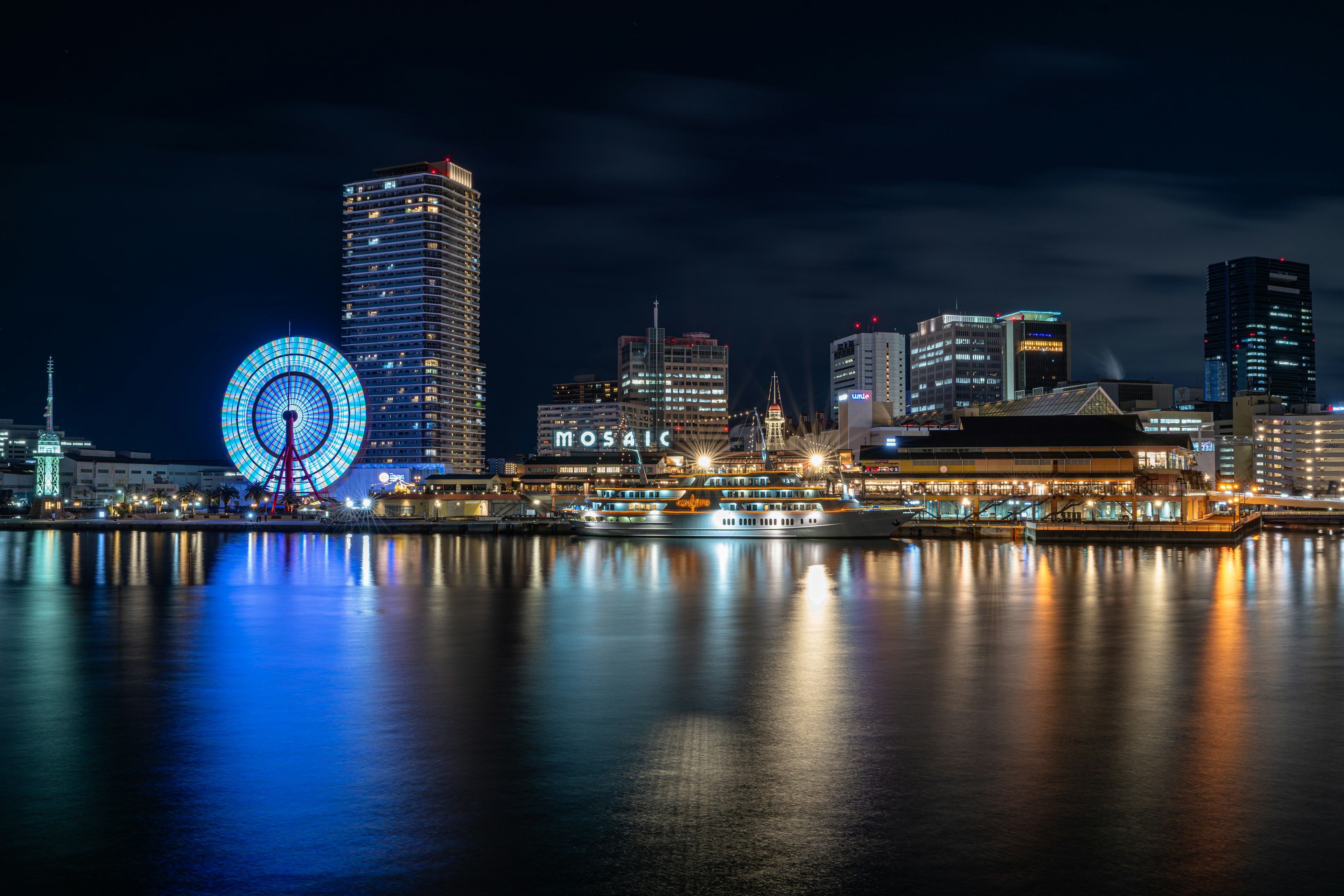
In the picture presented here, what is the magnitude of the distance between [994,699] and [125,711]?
1667 centimetres

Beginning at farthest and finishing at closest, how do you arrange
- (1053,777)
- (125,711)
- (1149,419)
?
(1149,419)
(125,711)
(1053,777)

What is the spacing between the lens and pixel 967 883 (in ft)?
34.7

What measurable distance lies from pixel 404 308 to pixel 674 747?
186838 mm

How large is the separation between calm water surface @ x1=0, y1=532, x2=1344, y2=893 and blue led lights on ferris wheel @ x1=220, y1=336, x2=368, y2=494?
224 ft

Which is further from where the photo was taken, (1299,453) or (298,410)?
(1299,453)

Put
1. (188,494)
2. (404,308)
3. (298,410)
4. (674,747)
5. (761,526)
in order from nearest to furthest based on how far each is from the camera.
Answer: (674,747) < (761,526) < (298,410) < (188,494) < (404,308)

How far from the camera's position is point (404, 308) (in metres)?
193

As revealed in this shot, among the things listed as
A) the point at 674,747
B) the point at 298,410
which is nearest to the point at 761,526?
the point at 298,410

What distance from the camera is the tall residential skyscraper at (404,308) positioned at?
19250cm

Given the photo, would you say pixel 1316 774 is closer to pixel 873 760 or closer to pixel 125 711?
pixel 873 760

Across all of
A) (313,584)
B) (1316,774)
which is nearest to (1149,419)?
(313,584)

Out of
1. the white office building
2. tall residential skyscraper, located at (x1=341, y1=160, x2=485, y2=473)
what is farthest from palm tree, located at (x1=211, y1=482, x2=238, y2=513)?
the white office building

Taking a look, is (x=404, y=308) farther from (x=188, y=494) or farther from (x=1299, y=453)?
(x=1299, y=453)

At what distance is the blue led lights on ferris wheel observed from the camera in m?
104
